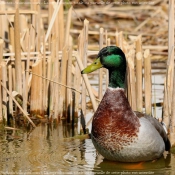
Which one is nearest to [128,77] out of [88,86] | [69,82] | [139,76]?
[139,76]

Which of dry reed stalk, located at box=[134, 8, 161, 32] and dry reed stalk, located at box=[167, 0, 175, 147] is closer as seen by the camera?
dry reed stalk, located at box=[167, 0, 175, 147]

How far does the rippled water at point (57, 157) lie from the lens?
629cm

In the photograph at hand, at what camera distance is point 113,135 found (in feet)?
20.6

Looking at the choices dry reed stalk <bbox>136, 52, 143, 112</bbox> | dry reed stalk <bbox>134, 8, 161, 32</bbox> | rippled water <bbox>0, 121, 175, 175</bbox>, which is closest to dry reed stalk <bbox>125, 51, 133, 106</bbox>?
dry reed stalk <bbox>136, 52, 143, 112</bbox>

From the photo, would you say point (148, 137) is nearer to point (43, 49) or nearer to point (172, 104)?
point (172, 104)

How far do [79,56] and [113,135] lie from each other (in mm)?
1545

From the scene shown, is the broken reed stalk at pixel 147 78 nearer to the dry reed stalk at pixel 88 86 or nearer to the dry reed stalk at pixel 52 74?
the dry reed stalk at pixel 88 86

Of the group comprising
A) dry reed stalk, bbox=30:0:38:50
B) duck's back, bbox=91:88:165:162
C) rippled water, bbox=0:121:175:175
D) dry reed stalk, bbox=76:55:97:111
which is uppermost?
dry reed stalk, bbox=30:0:38:50

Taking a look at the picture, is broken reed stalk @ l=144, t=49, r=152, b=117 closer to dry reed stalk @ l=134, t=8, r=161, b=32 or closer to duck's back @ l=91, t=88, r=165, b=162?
duck's back @ l=91, t=88, r=165, b=162

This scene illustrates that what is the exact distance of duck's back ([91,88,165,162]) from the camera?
246 inches

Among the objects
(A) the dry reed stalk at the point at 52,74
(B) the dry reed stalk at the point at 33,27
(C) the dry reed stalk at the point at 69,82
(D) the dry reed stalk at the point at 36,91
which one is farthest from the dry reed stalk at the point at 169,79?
(B) the dry reed stalk at the point at 33,27

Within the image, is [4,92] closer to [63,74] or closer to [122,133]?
[63,74]

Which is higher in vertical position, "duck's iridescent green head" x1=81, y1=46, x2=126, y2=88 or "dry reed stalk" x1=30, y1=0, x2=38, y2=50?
"dry reed stalk" x1=30, y1=0, x2=38, y2=50

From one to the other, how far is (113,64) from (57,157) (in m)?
1.13
